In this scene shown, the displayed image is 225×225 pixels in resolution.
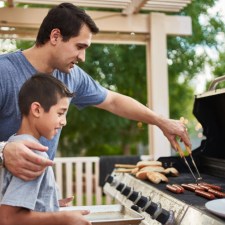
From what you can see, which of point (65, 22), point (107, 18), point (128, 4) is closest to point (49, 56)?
point (65, 22)

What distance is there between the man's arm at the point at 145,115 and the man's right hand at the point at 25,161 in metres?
1.06

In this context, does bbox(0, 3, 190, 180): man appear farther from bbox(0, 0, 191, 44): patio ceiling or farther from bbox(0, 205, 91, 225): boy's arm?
bbox(0, 0, 191, 44): patio ceiling

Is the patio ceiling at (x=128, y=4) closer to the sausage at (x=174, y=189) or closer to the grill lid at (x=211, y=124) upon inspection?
the grill lid at (x=211, y=124)

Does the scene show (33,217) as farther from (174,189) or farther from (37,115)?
(174,189)

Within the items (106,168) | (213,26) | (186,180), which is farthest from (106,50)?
(186,180)

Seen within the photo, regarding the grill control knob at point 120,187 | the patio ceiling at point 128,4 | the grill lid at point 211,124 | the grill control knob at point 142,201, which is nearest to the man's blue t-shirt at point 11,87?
the grill control knob at point 142,201

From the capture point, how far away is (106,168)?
4418mm

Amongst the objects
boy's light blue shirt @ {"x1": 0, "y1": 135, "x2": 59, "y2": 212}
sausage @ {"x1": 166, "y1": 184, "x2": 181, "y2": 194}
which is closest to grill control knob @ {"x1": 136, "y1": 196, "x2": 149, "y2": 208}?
sausage @ {"x1": 166, "y1": 184, "x2": 181, "y2": 194}

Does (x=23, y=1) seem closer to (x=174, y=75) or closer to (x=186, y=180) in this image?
(x=186, y=180)

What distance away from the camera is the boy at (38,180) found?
119cm

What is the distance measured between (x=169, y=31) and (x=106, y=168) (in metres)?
1.60

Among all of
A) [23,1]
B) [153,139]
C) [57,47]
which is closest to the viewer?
[57,47]

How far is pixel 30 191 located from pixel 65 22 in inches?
31.5

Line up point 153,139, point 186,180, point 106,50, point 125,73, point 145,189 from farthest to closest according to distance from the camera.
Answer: point 125,73 → point 106,50 → point 153,139 → point 186,180 → point 145,189
